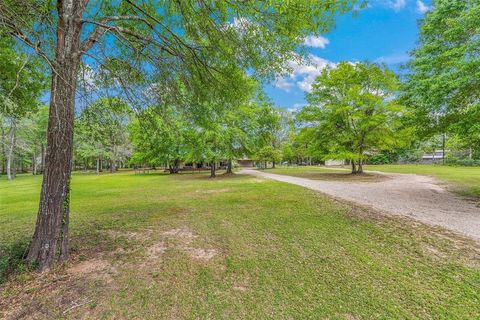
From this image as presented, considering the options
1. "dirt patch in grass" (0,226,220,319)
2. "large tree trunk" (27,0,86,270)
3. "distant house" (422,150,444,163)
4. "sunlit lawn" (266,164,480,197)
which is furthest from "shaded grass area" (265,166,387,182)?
"distant house" (422,150,444,163)

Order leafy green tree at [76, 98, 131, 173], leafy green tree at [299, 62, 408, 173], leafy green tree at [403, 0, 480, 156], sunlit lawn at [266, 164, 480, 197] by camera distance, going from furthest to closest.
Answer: leafy green tree at [299, 62, 408, 173] → sunlit lawn at [266, 164, 480, 197] → leafy green tree at [403, 0, 480, 156] → leafy green tree at [76, 98, 131, 173]

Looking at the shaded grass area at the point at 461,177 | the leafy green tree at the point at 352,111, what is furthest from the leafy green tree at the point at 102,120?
the leafy green tree at the point at 352,111

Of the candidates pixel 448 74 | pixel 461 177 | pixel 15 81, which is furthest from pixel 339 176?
pixel 15 81

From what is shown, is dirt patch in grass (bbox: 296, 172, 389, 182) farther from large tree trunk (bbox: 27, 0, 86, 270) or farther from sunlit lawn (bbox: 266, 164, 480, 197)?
large tree trunk (bbox: 27, 0, 86, 270)

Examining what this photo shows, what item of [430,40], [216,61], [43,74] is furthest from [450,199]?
[43,74]

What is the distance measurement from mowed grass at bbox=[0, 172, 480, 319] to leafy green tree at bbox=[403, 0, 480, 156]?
4289 mm

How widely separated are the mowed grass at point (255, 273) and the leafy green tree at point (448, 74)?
4.29 metres

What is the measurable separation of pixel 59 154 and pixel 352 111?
704 inches

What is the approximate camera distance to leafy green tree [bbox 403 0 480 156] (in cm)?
621

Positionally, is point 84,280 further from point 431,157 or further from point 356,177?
point 431,157

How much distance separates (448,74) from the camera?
633cm

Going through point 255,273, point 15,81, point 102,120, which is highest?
point 15,81

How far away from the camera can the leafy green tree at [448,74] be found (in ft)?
20.4

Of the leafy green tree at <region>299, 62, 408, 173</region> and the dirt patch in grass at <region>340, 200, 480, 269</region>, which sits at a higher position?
the leafy green tree at <region>299, 62, 408, 173</region>
